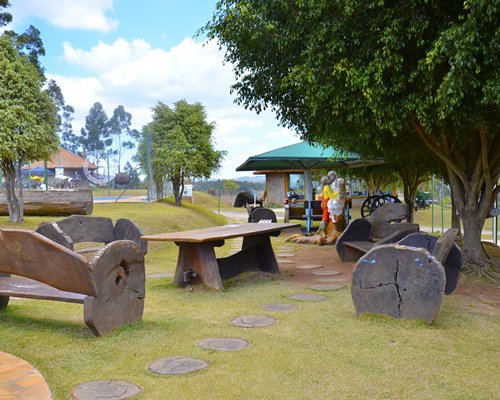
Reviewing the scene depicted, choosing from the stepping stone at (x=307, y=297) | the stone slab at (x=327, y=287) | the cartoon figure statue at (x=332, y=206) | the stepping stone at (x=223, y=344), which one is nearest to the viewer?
the stepping stone at (x=223, y=344)

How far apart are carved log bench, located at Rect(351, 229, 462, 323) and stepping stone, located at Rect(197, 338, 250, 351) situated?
4.42 ft

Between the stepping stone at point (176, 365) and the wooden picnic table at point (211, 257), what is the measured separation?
89.4 inches

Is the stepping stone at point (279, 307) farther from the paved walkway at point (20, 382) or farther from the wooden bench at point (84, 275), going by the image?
the paved walkway at point (20, 382)

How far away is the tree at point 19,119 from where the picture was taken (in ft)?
35.0

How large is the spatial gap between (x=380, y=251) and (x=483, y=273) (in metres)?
3.48

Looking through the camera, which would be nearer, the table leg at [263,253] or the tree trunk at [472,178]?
the tree trunk at [472,178]

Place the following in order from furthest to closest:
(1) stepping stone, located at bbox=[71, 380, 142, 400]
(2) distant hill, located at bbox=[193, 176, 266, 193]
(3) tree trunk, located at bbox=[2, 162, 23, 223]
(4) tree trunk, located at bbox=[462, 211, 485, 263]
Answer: (2) distant hill, located at bbox=[193, 176, 266, 193] → (3) tree trunk, located at bbox=[2, 162, 23, 223] → (4) tree trunk, located at bbox=[462, 211, 485, 263] → (1) stepping stone, located at bbox=[71, 380, 142, 400]

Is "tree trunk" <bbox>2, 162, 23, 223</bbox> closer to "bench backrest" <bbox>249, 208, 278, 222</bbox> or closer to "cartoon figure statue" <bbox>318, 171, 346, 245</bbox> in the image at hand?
"bench backrest" <bbox>249, 208, 278, 222</bbox>

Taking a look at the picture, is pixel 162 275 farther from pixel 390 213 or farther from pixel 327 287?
pixel 390 213

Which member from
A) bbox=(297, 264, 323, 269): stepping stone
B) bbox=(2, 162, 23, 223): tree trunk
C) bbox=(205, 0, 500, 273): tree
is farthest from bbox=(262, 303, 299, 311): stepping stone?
bbox=(2, 162, 23, 223): tree trunk

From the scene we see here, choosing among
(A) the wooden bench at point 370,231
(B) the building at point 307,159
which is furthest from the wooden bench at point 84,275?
(B) the building at point 307,159

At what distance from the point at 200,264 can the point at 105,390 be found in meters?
3.40

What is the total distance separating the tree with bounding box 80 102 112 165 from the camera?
6900cm

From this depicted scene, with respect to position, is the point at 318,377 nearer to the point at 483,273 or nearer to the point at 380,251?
the point at 380,251
